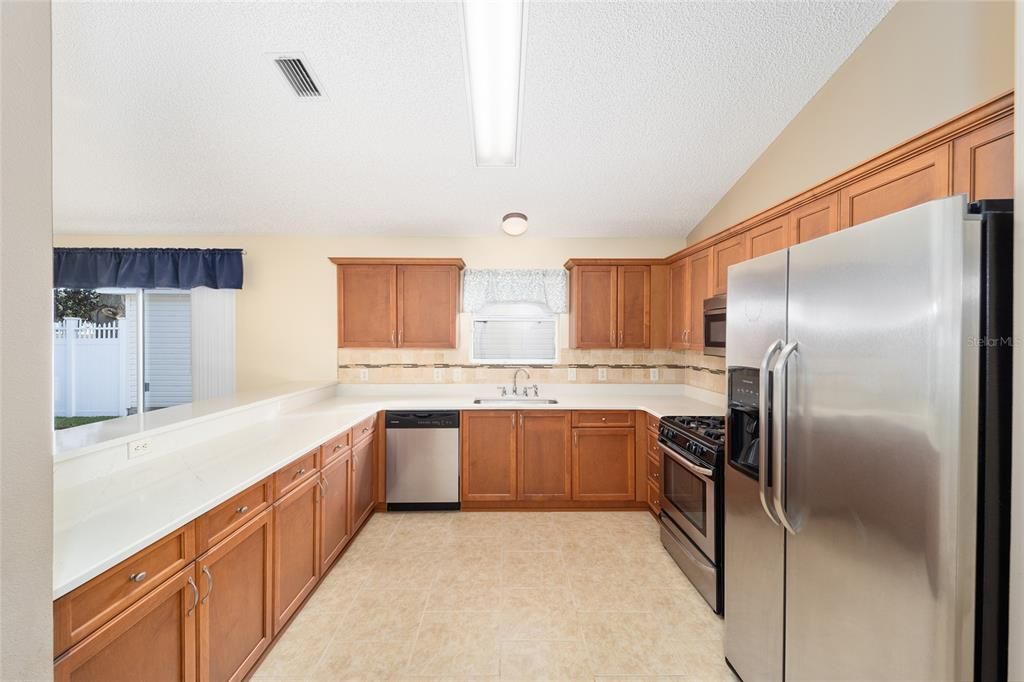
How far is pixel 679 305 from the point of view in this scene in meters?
3.69

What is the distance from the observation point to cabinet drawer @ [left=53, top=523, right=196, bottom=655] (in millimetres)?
983

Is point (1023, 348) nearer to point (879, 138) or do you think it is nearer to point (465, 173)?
point (879, 138)

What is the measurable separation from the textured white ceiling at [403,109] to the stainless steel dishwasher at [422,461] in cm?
179

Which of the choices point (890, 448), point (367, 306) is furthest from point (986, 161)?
point (367, 306)

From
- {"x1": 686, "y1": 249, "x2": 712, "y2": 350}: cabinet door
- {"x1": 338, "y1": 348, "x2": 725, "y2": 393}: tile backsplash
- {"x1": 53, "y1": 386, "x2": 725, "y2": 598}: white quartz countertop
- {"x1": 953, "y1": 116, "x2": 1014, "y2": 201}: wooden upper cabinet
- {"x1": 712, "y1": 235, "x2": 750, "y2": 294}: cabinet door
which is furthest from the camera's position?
{"x1": 338, "y1": 348, "x2": 725, "y2": 393}: tile backsplash

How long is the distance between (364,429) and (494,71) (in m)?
2.53

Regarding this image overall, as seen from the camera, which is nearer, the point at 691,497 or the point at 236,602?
the point at 236,602

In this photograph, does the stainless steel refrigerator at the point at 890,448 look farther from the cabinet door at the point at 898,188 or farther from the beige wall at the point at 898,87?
the beige wall at the point at 898,87

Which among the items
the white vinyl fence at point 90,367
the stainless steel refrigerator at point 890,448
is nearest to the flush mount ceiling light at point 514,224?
the stainless steel refrigerator at point 890,448

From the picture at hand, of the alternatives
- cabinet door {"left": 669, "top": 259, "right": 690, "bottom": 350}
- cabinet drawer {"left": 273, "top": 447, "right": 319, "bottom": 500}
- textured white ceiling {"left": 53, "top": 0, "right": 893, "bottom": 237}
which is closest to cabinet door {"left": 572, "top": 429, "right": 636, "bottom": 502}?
cabinet door {"left": 669, "top": 259, "right": 690, "bottom": 350}

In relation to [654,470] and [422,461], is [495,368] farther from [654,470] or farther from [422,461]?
[654,470]

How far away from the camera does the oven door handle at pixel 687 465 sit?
234 centimetres

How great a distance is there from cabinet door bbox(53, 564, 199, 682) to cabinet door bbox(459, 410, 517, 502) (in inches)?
87.6

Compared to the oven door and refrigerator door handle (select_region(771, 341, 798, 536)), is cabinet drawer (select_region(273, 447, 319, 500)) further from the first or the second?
the oven door
